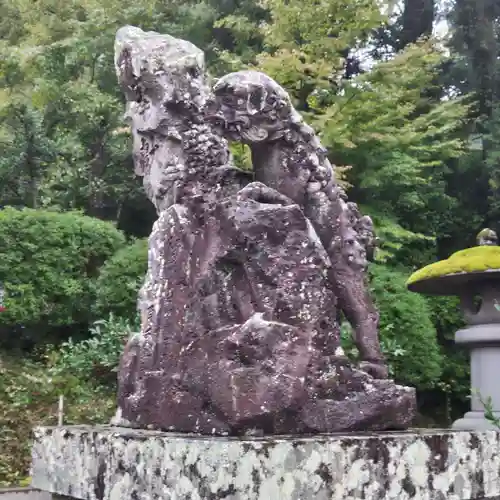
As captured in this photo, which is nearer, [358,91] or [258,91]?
[258,91]

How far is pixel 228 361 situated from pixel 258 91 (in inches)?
45.2

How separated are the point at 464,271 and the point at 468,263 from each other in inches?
4.2

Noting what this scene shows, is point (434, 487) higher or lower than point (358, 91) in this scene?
lower

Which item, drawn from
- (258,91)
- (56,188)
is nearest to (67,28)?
(56,188)

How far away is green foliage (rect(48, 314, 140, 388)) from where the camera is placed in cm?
866

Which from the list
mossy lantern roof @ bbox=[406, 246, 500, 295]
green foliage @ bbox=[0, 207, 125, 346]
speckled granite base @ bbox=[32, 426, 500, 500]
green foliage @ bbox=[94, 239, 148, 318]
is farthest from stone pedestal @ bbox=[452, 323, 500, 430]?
speckled granite base @ bbox=[32, 426, 500, 500]

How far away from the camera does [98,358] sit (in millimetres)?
8664

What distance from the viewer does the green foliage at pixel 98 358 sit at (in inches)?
341

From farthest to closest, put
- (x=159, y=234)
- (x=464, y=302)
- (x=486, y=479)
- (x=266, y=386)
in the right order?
(x=464, y=302)
(x=159, y=234)
(x=266, y=386)
(x=486, y=479)

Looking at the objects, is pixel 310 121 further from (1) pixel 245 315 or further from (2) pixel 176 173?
(1) pixel 245 315

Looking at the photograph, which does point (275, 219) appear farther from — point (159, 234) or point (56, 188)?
point (56, 188)

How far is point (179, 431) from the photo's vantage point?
267 cm

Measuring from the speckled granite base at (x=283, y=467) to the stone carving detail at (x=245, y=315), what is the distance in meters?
0.38

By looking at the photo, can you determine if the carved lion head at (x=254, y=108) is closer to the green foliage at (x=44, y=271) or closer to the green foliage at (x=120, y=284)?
the green foliage at (x=120, y=284)
